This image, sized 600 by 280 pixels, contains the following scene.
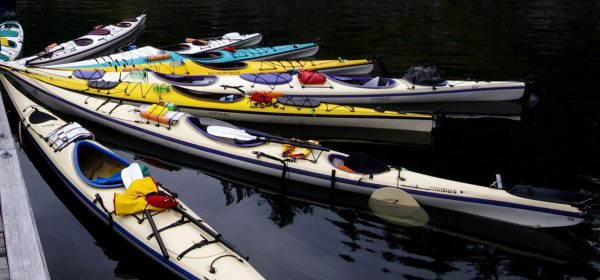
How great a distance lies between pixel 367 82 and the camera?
14539 millimetres

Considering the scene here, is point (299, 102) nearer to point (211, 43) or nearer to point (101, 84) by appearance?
point (101, 84)

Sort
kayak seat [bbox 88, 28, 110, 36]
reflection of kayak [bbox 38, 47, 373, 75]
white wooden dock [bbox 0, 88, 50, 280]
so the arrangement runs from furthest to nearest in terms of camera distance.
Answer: kayak seat [bbox 88, 28, 110, 36] → reflection of kayak [bbox 38, 47, 373, 75] → white wooden dock [bbox 0, 88, 50, 280]

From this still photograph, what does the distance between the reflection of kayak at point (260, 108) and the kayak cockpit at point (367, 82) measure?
70.3 inches

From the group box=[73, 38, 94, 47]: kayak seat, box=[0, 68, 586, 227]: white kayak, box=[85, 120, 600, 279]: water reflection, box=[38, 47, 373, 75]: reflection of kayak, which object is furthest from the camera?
box=[73, 38, 94, 47]: kayak seat

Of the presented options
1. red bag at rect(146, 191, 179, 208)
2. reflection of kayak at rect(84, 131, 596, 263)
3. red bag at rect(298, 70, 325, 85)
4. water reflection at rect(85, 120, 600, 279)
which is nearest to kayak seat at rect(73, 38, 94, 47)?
reflection of kayak at rect(84, 131, 596, 263)

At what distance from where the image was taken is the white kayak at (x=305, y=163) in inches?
333

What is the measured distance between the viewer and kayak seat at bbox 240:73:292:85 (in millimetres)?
14117

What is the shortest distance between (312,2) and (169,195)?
104ft

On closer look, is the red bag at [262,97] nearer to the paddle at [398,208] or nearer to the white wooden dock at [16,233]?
the paddle at [398,208]

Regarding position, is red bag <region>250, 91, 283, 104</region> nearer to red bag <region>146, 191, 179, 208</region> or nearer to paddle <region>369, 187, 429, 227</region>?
paddle <region>369, 187, 429, 227</region>

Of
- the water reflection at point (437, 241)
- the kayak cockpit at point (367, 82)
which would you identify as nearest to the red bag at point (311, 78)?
the kayak cockpit at point (367, 82)

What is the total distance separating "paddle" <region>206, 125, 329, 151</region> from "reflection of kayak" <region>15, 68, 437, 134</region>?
1904mm

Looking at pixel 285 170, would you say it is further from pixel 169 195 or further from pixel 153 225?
pixel 153 225

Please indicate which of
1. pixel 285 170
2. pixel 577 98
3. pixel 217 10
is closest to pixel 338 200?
pixel 285 170
